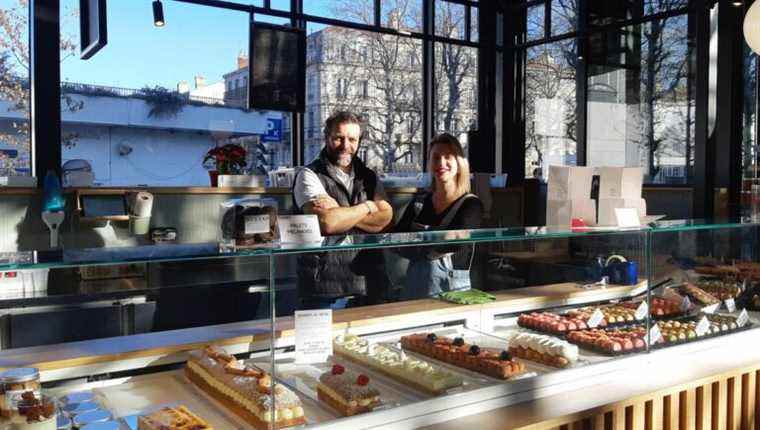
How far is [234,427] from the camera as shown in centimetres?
160

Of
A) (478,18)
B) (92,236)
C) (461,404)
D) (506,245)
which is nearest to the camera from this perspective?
(461,404)

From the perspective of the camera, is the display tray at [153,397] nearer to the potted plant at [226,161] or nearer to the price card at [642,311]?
the price card at [642,311]

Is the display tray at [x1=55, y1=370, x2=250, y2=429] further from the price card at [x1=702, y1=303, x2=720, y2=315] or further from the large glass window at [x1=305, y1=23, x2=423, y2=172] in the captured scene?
the large glass window at [x1=305, y1=23, x2=423, y2=172]

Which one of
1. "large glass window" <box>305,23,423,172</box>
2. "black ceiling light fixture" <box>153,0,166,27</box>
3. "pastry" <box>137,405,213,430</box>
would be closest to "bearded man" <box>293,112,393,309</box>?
"pastry" <box>137,405,213,430</box>

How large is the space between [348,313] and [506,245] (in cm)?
56

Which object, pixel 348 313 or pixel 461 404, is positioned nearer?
pixel 461 404

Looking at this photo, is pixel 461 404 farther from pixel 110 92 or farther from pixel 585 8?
pixel 585 8

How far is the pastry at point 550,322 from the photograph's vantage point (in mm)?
2396

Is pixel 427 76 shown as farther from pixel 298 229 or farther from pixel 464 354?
pixel 298 229

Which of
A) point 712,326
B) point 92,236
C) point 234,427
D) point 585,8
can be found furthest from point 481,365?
point 585,8

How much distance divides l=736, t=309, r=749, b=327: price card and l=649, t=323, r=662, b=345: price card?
18.3 inches

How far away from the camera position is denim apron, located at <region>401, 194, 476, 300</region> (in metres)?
2.19

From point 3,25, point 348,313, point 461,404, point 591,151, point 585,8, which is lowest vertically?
point 461,404

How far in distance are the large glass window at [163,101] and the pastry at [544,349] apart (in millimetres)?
3748
